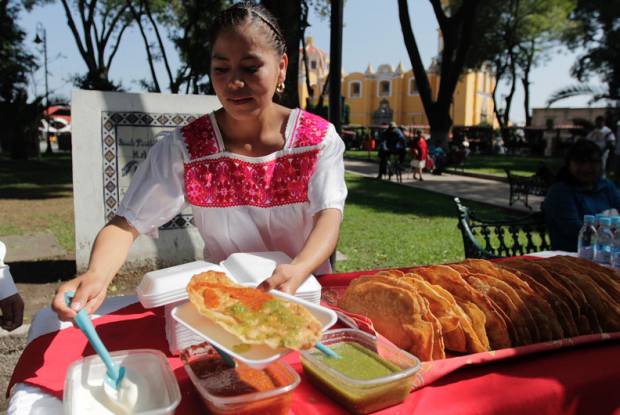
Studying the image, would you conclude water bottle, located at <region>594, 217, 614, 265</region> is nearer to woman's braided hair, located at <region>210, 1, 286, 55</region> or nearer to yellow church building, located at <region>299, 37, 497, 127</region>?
woman's braided hair, located at <region>210, 1, 286, 55</region>

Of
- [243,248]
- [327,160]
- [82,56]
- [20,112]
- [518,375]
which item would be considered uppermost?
[82,56]

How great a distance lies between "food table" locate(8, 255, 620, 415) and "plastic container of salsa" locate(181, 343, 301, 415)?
0.30 feet

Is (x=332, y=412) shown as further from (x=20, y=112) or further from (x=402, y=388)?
(x=20, y=112)

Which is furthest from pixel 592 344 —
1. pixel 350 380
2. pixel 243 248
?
pixel 243 248

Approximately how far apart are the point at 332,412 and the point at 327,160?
1024mm

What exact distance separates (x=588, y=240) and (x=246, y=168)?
2.20 m

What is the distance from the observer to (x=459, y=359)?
155 cm

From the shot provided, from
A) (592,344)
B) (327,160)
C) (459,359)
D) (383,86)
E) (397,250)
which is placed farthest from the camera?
(383,86)

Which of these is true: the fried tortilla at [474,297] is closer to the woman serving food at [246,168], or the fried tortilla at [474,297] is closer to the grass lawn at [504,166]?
the woman serving food at [246,168]

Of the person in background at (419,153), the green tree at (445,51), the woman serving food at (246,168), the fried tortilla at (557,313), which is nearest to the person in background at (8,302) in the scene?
the woman serving food at (246,168)

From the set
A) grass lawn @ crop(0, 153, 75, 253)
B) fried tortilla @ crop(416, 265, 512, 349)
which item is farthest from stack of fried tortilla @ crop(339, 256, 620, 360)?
grass lawn @ crop(0, 153, 75, 253)

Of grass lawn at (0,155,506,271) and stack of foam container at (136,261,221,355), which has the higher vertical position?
stack of foam container at (136,261,221,355)

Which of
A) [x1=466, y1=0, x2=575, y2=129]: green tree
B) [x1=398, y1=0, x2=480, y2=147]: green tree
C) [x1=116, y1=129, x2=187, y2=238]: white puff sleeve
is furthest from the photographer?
[x1=466, y1=0, x2=575, y2=129]: green tree

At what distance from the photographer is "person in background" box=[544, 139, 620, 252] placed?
409cm
